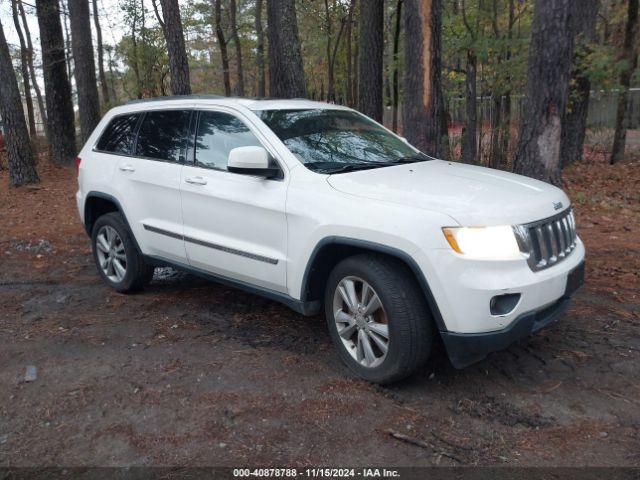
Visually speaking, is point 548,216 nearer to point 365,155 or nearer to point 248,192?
point 365,155

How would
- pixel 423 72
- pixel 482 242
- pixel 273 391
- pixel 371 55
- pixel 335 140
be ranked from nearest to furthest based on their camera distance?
pixel 482 242, pixel 273 391, pixel 335 140, pixel 423 72, pixel 371 55

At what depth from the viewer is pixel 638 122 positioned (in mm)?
26375

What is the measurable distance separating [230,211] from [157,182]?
1.02 metres

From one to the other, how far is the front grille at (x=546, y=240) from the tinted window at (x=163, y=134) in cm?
297

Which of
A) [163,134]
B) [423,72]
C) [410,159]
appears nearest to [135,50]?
[423,72]

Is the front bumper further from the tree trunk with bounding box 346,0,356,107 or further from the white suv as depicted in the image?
the tree trunk with bounding box 346,0,356,107

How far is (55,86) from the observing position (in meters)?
13.8

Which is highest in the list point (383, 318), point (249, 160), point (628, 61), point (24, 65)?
point (24, 65)

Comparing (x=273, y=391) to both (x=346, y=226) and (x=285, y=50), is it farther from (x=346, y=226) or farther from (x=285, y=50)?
(x=285, y=50)

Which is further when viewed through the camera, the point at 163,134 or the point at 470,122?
the point at 470,122

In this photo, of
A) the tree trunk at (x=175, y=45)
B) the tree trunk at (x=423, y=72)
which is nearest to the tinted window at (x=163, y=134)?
the tree trunk at (x=423, y=72)

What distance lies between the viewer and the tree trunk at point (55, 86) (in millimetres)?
13594

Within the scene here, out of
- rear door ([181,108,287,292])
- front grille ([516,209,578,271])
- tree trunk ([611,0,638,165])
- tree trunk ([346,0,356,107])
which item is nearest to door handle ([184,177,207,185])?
rear door ([181,108,287,292])

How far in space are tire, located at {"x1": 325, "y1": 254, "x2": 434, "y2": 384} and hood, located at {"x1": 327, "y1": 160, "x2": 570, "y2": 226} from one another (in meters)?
0.44
